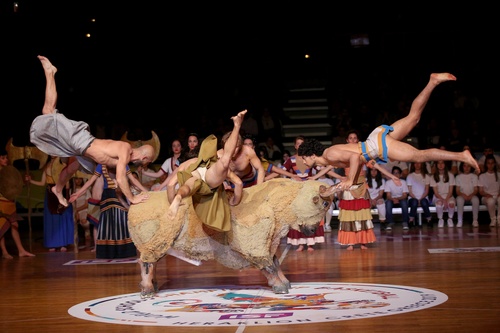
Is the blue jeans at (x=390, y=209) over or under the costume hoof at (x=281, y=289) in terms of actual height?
over

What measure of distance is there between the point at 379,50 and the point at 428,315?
12508 millimetres

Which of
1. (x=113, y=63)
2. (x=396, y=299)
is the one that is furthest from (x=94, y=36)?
(x=396, y=299)

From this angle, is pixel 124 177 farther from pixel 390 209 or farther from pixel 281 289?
pixel 390 209

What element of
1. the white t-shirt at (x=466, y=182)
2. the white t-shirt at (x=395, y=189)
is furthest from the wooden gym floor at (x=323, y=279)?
the white t-shirt at (x=466, y=182)

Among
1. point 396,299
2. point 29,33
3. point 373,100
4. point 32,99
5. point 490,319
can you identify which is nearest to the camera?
point 490,319

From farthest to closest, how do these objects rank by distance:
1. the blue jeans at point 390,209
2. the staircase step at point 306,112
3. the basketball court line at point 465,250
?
the staircase step at point 306,112, the blue jeans at point 390,209, the basketball court line at point 465,250

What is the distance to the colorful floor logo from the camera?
235 inches

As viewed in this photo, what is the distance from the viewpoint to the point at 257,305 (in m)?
6.54

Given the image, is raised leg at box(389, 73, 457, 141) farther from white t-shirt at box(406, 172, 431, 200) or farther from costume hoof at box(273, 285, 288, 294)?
white t-shirt at box(406, 172, 431, 200)

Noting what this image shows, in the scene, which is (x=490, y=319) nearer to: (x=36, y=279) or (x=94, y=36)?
(x=36, y=279)

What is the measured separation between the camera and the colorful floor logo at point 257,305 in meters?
5.96

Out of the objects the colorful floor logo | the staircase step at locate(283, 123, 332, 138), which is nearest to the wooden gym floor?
the colorful floor logo

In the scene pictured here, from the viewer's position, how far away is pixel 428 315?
5.87m

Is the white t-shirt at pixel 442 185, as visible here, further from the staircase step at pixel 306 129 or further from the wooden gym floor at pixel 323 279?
the staircase step at pixel 306 129
